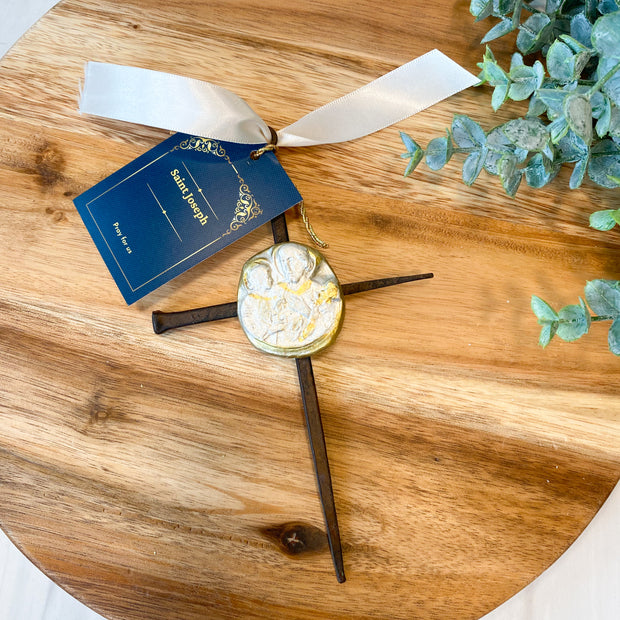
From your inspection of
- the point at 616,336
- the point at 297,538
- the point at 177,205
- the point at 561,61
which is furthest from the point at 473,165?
the point at 297,538

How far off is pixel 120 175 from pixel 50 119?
14 centimetres

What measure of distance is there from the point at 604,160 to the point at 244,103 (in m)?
0.45

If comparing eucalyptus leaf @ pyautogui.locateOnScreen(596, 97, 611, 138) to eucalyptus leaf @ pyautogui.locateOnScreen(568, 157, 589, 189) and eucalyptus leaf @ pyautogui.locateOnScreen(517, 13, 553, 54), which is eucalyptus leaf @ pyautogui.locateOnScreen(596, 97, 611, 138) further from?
eucalyptus leaf @ pyautogui.locateOnScreen(517, 13, 553, 54)

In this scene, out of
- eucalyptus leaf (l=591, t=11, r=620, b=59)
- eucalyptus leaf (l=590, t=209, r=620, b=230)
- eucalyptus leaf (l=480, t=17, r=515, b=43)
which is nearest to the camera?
eucalyptus leaf (l=591, t=11, r=620, b=59)

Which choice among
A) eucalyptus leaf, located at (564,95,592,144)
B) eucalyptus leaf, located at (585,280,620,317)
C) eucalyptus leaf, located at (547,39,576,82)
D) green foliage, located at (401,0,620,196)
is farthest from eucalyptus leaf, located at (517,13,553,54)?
eucalyptus leaf, located at (585,280,620,317)

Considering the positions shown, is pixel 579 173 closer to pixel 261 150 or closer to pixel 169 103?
pixel 261 150

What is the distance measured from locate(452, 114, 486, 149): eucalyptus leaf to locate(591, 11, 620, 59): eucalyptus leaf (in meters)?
0.18

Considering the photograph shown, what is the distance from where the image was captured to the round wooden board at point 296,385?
2.14ft

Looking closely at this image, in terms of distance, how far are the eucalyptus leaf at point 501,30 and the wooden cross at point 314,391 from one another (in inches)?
13.0

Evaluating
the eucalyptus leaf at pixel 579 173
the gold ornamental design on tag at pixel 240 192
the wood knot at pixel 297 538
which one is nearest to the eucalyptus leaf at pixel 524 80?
the eucalyptus leaf at pixel 579 173

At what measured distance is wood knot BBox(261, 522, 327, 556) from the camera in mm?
656

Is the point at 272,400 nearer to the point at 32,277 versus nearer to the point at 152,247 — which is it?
the point at 152,247

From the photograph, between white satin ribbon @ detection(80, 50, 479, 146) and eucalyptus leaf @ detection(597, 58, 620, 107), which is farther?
white satin ribbon @ detection(80, 50, 479, 146)

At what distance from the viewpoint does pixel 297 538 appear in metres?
0.66
